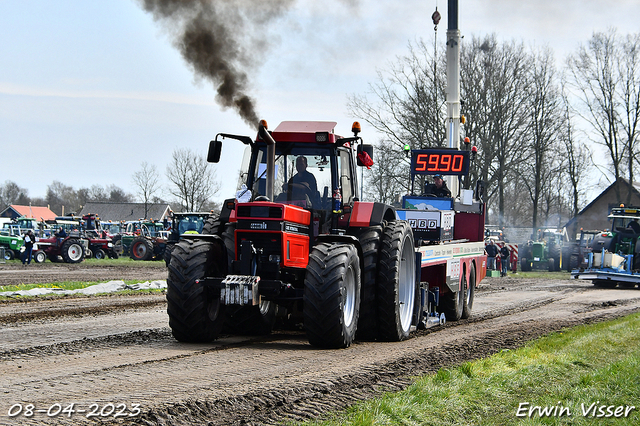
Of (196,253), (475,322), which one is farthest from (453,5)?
(196,253)

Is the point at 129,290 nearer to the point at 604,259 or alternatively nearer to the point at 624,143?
the point at 604,259

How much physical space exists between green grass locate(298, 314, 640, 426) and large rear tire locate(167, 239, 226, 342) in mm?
2957

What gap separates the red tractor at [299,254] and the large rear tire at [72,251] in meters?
24.8

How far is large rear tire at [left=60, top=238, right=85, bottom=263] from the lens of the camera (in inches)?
1277

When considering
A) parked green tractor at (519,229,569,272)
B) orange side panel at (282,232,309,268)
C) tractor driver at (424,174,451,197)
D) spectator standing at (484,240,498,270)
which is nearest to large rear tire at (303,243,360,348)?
orange side panel at (282,232,309,268)

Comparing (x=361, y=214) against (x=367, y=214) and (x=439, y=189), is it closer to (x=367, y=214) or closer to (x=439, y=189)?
(x=367, y=214)

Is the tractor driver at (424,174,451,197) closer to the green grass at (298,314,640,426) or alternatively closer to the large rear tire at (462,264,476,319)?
the large rear tire at (462,264,476,319)

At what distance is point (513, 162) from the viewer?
39875 mm

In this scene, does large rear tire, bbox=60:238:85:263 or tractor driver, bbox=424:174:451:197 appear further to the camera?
large rear tire, bbox=60:238:85:263

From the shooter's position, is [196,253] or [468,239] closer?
[196,253]

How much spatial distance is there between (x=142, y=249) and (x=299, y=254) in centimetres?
2911

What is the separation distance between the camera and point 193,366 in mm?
6828

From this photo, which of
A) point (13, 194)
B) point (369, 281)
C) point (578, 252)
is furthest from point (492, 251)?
point (13, 194)

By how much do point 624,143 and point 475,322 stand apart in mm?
34985
